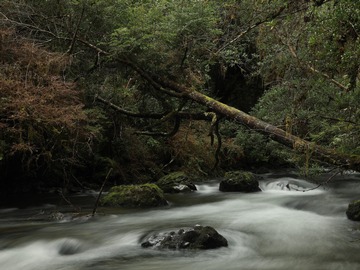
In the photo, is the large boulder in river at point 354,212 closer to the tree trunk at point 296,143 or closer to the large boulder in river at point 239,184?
the tree trunk at point 296,143

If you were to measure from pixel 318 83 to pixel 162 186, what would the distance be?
6.24 metres

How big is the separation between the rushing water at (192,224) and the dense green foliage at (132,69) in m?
1.53

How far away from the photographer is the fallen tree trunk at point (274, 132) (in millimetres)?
6996

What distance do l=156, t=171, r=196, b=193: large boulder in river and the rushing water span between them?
1351 millimetres

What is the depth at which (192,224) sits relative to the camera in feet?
26.5

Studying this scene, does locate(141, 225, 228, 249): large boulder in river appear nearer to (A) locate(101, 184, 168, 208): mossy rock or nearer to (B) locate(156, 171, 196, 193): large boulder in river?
(A) locate(101, 184, 168, 208): mossy rock

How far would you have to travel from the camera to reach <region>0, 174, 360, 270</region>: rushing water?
18.7ft

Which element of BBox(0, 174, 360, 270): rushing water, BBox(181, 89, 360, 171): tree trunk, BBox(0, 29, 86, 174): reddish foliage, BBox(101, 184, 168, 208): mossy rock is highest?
BBox(0, 29, 86, 174): reddish foliage

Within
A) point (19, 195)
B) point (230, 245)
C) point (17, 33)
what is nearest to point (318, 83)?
point (230, 245)

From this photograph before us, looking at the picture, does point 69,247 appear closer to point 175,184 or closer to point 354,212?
point 354,212

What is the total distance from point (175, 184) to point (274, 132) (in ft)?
17.7

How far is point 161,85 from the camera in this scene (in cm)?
A: 1041

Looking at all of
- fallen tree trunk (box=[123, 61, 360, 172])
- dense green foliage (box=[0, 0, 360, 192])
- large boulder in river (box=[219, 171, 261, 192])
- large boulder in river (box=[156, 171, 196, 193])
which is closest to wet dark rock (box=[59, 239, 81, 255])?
dense green foliage (box=[0, 0, 360, 192])

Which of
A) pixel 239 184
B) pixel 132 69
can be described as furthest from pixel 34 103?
pixel 239 184
